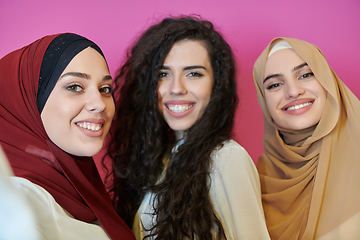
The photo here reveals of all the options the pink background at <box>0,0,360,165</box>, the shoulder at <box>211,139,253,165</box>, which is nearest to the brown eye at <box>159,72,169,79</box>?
the shoulder at <box>211,139,253,165</box>

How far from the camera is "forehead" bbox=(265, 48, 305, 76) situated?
6.54 ft

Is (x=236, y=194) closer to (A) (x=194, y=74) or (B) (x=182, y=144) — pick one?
(B) (x=182, y=144)

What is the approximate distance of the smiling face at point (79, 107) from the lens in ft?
4.54

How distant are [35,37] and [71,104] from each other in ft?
5.48

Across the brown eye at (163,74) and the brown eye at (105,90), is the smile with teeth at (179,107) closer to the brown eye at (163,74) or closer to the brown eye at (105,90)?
the brown eye at (163,74)

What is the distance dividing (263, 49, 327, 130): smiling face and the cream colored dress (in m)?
0.50

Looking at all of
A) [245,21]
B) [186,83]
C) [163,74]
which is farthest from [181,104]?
[245,21]

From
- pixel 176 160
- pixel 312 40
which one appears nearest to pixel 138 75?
pixel 176 160

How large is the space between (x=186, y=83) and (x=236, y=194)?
0.73m

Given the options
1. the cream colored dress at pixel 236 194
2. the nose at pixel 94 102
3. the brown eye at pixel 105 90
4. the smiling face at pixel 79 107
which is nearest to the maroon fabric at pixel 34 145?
the smiling face at pixel 79 107

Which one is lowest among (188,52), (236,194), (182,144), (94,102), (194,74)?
(236,194)

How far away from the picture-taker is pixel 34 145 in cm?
137

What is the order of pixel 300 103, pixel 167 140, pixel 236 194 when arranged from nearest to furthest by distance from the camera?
pixel 236 194
pixel 300 103
pixel 167 140

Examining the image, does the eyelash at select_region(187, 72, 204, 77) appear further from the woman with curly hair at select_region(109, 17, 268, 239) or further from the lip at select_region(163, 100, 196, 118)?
the lip at select_region(163, 100, 196, 118)
